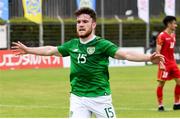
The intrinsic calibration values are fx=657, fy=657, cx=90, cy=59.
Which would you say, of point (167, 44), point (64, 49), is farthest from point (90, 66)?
point (167, 44)

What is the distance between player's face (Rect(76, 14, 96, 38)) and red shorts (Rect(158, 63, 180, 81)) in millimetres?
7613

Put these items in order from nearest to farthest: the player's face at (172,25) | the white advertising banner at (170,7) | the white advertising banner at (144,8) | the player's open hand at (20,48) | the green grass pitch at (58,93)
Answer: the player's open hand at (20,48)
the green grass pitch at (58,93)
the player's face at (172,25)
the white advertising banner at (144,8)
the white advertising banner at (170,7)

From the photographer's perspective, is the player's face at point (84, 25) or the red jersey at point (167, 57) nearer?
the player's face at point (84, 25)

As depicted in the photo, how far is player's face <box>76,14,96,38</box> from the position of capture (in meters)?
8.37

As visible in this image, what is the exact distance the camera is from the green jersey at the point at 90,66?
855 centimetres

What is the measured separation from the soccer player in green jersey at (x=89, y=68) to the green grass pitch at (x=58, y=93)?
535 centimetres

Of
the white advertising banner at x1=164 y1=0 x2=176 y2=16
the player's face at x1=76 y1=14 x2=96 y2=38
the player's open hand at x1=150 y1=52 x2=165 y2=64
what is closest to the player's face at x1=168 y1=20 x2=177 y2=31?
the player's face at x1=76 y1=14 x2=96 y2=38

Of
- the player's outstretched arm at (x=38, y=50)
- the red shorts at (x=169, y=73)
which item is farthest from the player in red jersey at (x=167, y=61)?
the player's outstretched arm at (x=38, y=50)

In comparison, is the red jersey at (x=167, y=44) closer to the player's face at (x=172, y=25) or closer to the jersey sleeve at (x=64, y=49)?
the player's face at (x=172, y=25)

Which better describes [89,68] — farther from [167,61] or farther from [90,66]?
[167,61]

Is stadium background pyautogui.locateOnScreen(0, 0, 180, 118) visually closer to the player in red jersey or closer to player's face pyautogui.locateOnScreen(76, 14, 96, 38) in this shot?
the player in red jersey

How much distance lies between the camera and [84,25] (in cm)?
836

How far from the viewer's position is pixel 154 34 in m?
45.8

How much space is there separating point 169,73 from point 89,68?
7545 mm
